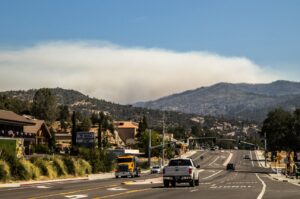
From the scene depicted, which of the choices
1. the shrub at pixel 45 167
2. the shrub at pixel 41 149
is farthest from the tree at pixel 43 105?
the shrub at pixel 45 167

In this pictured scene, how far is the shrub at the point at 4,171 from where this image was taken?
50812mm

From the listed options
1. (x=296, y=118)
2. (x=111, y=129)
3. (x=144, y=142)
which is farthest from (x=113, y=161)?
(x=111, y=129)

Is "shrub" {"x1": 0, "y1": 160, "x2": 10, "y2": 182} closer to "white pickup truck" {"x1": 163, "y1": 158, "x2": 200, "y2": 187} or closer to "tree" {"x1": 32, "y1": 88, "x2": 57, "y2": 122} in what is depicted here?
"white pickup truck" {"x1": 163, "y1": 158, "x2": 200, "y2": 187}

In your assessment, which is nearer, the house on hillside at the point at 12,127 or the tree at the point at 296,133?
the house on hillside at the point at 12,127

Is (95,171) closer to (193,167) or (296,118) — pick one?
(193,167)

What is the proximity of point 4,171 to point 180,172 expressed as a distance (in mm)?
A: 18401

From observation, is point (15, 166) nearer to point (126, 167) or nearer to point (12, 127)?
point (126, 167)

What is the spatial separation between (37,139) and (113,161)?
33.6 metres

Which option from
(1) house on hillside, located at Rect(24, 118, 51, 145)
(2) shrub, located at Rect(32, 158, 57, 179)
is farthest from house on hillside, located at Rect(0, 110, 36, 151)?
(2) shrub, located at Rect(32, 158, 57, 179)

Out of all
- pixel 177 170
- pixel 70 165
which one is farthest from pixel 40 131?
pixel 177 170

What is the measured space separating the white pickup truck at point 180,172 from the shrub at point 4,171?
16.7 metres

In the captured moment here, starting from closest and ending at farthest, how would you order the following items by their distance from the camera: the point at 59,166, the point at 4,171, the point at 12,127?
1. the point at 4,171
2. the point at 59,166
3. the point at 12,127

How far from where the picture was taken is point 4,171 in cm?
5119

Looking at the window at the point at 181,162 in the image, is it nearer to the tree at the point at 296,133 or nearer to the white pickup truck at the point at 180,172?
the white pickup truck at the point at 180,172
